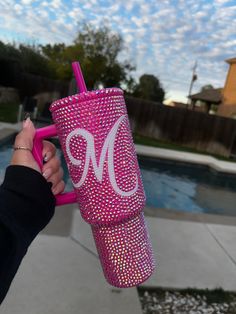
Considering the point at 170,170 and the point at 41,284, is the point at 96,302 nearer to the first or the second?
the point at 41,284

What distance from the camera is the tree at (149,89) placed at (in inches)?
1405

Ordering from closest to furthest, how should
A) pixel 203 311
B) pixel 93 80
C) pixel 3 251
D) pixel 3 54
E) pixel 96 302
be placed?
pixel 3 251, pixel 96 302, pixel 203 311, pixel 3 54, pixel 93 80

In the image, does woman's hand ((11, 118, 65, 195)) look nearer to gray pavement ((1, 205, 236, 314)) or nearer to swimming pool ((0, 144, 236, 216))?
gray pavement ((1, 205, 236, 314))

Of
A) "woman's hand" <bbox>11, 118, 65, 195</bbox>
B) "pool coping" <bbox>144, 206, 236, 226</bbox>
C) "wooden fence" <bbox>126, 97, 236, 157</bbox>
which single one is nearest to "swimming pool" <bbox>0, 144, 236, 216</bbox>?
"pool coping" <bbox>144, 206, 236, 226</bbox>

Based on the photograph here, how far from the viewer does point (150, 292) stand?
9.32 ft

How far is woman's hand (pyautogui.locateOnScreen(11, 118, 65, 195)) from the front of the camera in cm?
93

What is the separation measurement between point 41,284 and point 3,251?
1.84 metres

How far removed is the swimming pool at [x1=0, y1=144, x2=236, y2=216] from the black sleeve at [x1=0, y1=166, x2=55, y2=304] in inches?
215

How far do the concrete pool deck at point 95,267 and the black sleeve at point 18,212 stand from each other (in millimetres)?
1539

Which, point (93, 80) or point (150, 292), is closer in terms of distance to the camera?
point (150, 292)

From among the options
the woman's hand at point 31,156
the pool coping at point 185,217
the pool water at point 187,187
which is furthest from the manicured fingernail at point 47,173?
the pool water at point 187,187

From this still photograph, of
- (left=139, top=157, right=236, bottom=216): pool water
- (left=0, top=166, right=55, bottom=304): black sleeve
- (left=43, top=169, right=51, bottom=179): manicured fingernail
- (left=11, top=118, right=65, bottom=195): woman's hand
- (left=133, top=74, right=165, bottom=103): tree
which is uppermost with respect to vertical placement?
(left=11, top=118, right=65, bottom=195): woman's hand

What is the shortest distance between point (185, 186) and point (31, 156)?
8656mm

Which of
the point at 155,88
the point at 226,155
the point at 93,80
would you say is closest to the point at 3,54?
the point at 93,80
